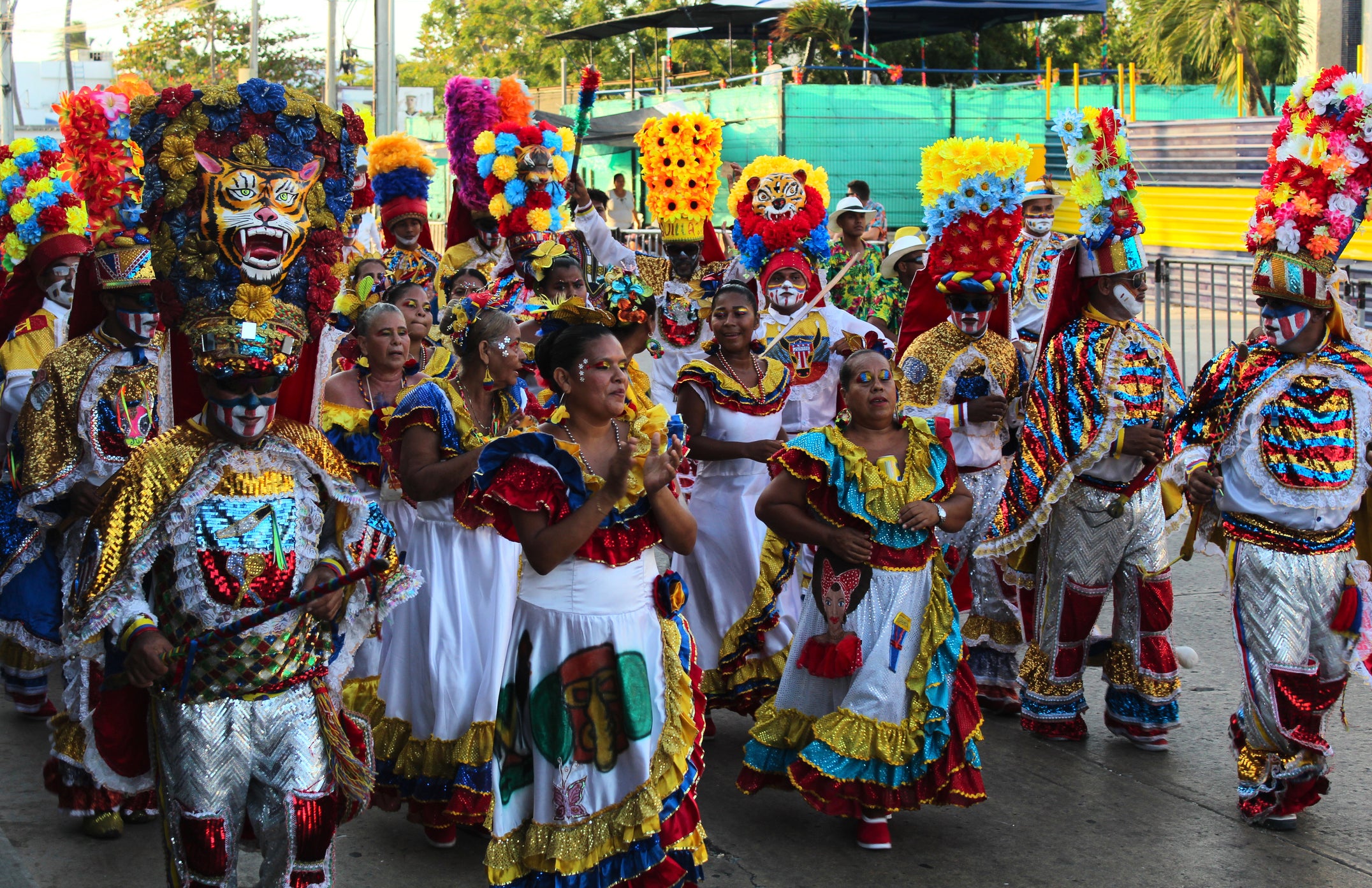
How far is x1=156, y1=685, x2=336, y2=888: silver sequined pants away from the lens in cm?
407

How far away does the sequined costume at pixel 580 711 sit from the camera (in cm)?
448

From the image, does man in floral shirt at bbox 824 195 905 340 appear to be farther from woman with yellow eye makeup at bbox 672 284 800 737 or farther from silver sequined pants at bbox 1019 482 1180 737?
silver sequined pants at bbox 1019 482 1180 737

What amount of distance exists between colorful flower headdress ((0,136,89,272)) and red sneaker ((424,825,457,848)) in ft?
11.7

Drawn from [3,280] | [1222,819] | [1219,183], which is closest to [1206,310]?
[1219,183]

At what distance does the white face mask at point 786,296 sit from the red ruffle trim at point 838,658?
354 cm

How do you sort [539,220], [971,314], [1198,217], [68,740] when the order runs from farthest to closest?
[1198,217]
[539,220]
[971,314]
[68,740]

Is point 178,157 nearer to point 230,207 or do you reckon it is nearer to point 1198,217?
point 230,207

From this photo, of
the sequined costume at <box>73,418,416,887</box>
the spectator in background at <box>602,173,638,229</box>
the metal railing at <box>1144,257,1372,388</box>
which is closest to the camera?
the sequined costume at <box>73,418,416,887</box>

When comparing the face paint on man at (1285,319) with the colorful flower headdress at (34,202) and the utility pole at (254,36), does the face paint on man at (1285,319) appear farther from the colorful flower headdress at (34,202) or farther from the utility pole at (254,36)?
the utility pole at (254,36)

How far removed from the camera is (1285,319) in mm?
5734

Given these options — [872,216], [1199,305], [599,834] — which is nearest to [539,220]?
[599,834]

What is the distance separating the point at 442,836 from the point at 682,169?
250 inches

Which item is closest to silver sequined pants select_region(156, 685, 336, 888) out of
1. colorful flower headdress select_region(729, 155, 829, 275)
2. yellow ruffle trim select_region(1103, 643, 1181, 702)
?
yellow ruffle trim select_region(1103, 643, 1181, 702)

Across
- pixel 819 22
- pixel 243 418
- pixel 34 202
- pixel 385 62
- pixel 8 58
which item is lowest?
pixel 243 418
